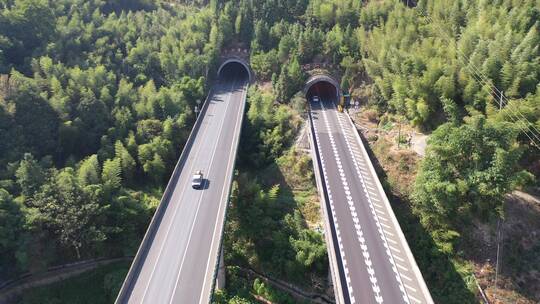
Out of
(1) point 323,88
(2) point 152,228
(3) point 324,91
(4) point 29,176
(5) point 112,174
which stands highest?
(4) point 29,176

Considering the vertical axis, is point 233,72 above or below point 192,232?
above

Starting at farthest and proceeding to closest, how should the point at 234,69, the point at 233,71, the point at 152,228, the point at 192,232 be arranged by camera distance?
1. the point at 234,69
2. the point at 233,71
3. the point at 152,228
4. the point at 192,232

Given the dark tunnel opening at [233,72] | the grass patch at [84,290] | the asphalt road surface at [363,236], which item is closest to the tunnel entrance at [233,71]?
the dark tunnel opening at [233,72]

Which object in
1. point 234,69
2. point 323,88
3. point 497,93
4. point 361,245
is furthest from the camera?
point 234,69

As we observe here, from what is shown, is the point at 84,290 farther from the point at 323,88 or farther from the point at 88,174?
the point at 323,88

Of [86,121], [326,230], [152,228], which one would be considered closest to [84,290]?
[152,228]

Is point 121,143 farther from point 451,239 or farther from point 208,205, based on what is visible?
point 451,239

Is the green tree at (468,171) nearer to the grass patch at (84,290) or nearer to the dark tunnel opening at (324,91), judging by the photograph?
the dark tunnel opening at (324,91)
